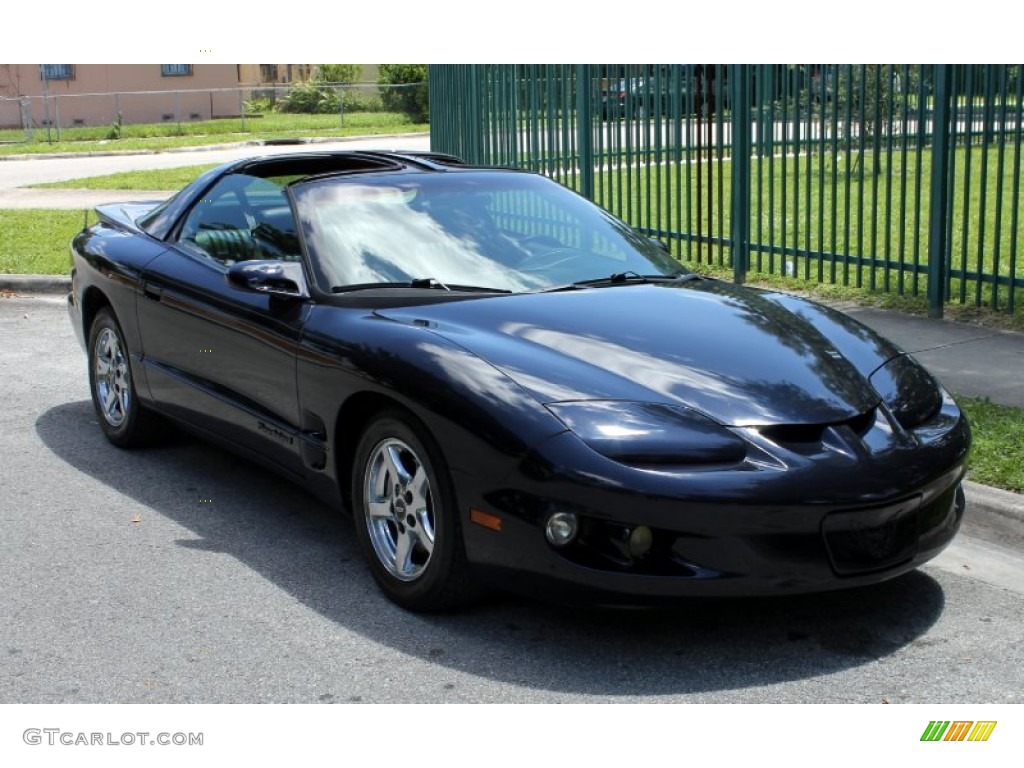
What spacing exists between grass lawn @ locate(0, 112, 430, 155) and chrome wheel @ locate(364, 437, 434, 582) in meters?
27.1

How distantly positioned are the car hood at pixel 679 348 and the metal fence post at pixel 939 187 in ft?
14.4

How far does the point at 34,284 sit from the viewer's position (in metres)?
12.1

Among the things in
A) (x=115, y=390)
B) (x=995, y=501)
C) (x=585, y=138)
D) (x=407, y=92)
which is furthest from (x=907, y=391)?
(x=407, y=92)

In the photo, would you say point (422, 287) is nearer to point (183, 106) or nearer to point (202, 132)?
point (202, 132)

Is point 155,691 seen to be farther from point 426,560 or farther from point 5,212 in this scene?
point 5,212

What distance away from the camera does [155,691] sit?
4.22 metres

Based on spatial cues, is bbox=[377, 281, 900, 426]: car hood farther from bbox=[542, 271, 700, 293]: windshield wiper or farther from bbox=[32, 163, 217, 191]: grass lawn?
bbox=[32, 163, 217, 191]: grass lawn

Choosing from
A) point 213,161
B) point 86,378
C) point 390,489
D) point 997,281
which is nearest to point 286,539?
point 390,489

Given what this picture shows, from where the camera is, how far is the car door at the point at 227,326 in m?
5.50

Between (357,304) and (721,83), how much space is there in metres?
7.05

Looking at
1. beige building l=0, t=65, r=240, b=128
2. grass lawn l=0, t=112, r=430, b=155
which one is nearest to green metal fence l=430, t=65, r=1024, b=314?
grass lawn l=0, t=112, r=430, b=155

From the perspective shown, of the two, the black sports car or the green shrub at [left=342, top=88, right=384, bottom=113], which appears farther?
the green shrub at [left=342, top=88, right=384, bottom=113]

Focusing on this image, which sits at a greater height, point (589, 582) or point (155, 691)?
point (589, 582)
